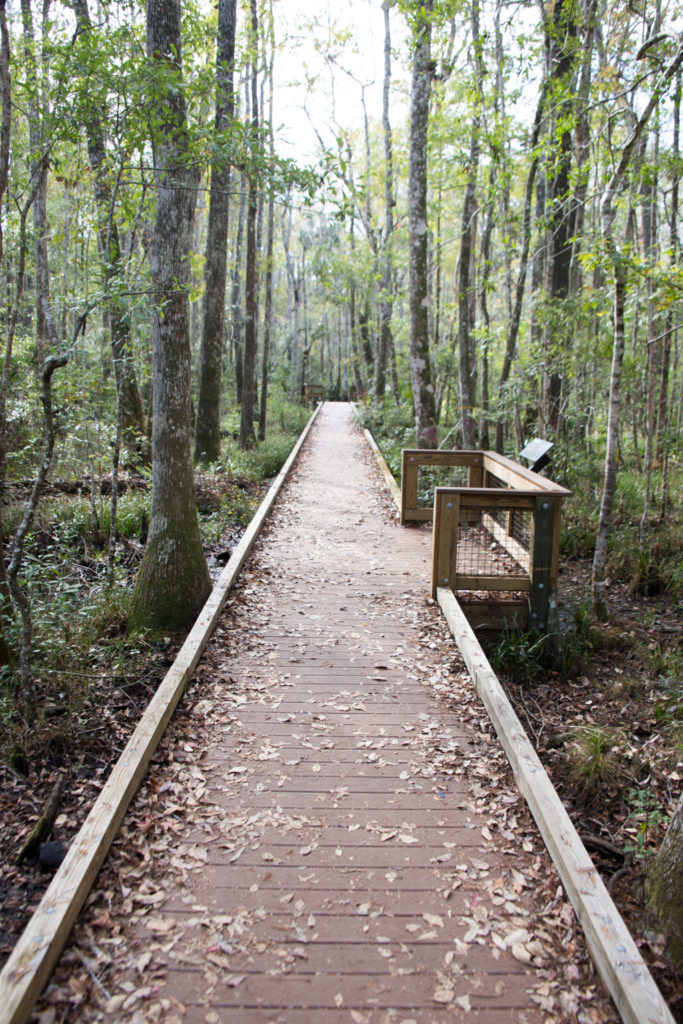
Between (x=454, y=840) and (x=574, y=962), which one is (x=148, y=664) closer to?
(x=454, y=840)

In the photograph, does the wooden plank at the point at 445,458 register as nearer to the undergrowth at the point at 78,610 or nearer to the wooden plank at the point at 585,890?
the undergrowth at the point at 78,610

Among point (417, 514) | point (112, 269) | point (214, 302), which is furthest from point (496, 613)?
point (214, 302)

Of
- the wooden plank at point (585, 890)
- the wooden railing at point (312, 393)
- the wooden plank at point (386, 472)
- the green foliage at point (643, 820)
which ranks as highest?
the wooden railing at point (312, 393)

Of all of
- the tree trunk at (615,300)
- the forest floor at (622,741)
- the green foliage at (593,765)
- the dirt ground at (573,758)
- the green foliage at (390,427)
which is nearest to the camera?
the dirt ground at (573,758)

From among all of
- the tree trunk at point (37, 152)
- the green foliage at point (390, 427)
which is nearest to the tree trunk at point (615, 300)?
the tree trunk at point (37, 152)

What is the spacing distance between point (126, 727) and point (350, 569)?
3.36 meters

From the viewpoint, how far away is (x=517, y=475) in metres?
6.65

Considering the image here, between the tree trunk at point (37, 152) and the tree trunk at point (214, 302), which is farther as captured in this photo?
the tree trunk at point (214, 302)

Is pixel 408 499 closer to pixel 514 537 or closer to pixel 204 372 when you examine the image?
pixel 514 537

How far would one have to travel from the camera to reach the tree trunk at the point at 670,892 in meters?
2.76

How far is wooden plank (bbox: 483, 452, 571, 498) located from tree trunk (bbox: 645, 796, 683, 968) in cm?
309

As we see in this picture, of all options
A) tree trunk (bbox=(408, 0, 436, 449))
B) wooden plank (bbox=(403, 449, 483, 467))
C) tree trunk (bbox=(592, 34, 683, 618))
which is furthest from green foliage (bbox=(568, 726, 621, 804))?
tree trunk (bbox=(408, 0, 436, 449))

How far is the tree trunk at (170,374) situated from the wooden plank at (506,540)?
306 cm

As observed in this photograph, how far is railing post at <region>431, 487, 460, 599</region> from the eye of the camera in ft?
19.7
